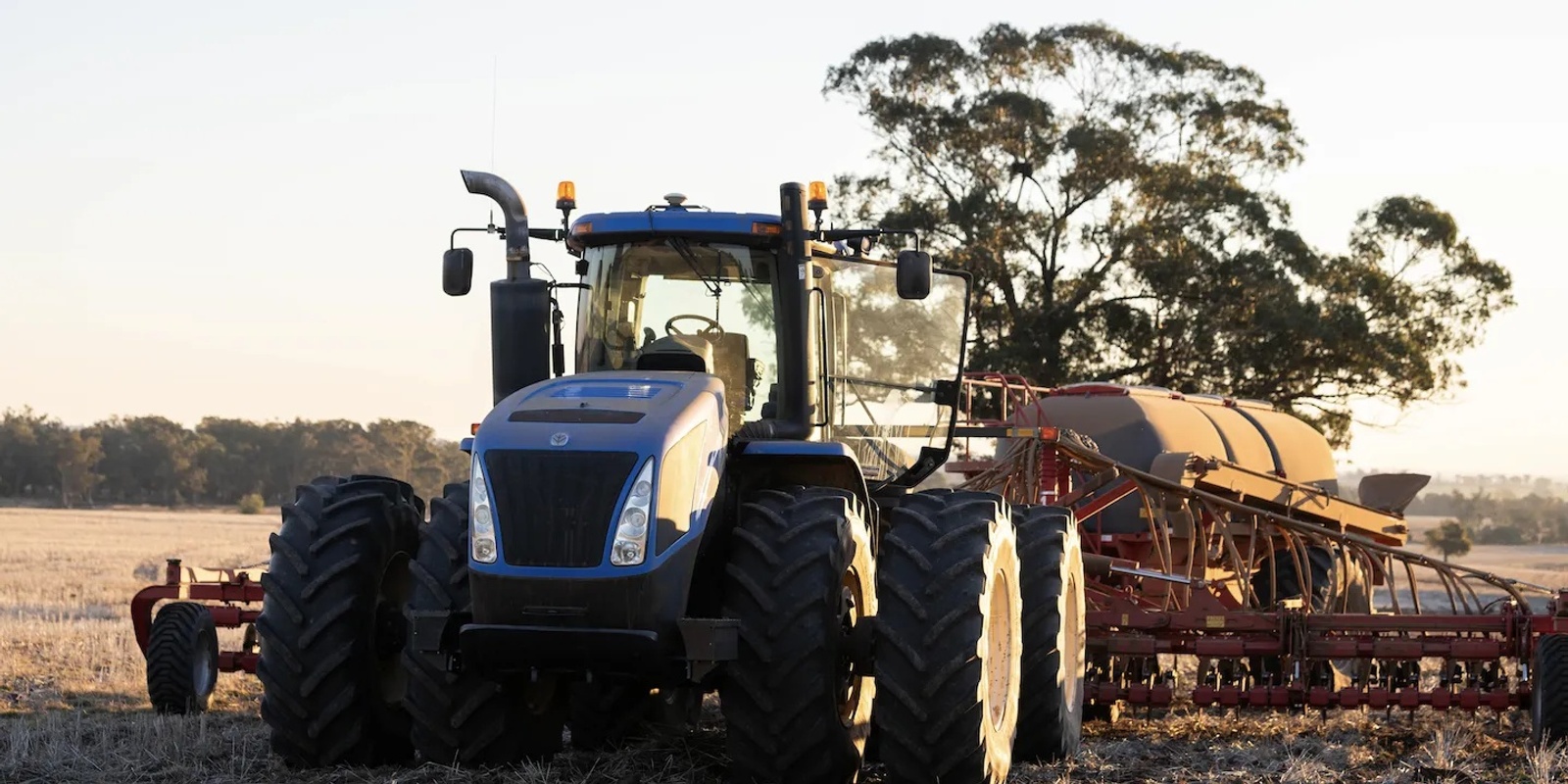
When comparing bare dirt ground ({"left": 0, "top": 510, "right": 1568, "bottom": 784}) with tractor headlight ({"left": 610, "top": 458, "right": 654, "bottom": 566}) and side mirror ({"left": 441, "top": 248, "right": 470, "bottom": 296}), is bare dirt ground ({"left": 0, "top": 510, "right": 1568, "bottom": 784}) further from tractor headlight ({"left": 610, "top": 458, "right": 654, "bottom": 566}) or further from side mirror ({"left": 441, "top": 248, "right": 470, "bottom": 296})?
side mirror ({"left": 441, "top": 248, "right": 470, "bottom": 296})

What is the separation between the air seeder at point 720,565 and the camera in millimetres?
7875

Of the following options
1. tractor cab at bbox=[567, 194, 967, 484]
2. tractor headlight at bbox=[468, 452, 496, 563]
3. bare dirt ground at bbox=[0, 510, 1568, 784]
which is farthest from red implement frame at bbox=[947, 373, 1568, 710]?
tractor headlight at bbox=[468, 452, 496, 563]

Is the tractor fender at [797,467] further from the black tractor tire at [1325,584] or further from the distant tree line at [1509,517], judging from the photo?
the distant tree line at [1509,517]

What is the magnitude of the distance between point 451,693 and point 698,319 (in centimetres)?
214

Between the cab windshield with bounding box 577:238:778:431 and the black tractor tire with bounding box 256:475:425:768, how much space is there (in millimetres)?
1387

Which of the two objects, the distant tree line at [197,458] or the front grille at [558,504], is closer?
the front grille at [558,504]

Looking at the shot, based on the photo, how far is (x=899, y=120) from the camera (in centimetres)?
3450

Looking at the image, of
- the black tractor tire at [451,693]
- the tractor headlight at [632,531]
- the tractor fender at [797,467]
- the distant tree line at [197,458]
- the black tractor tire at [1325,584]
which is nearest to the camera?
the tractor headlight at [632,531]

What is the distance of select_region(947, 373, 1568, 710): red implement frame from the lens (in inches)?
466

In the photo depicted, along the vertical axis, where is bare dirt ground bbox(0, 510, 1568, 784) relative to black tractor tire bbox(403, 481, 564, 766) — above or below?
below

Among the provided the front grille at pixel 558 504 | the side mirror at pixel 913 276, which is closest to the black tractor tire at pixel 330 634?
the front grille at pixel 558 504

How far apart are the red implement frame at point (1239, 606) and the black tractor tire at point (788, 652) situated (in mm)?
4626

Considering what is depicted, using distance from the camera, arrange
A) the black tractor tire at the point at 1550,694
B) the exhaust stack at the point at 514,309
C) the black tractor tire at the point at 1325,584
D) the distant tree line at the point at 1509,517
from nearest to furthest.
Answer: the exhaust stack at the point at 514,309 < the black tractor tire at the point at 1550,694 < the black tractor tire at the point at 1325,584 < the distant tree line at the point at 1509,517

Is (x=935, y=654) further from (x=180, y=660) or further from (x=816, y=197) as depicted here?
(x=180, y=660)
